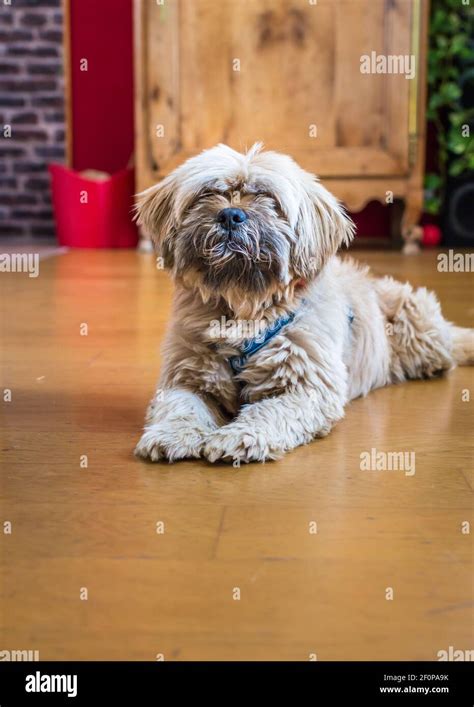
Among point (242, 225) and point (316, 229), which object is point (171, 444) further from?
point (316, 229)

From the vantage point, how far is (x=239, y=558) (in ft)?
4.57

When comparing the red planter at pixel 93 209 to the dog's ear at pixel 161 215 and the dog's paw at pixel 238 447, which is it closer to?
the dog's ear at pixel 161 215

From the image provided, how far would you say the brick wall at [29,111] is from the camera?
6.04 m

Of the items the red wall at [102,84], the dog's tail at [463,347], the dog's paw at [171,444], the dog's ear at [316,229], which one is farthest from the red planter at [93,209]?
the dog's paw at [171,444]

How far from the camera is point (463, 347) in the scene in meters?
2.83

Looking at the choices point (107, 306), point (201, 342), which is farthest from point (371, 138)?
point (201, 342)

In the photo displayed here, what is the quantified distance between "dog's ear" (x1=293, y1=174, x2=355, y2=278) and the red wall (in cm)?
431

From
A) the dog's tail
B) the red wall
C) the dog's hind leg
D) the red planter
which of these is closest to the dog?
the dog's hind leg

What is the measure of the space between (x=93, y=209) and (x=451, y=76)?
2.34 meters

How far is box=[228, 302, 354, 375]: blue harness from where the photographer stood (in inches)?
80.1

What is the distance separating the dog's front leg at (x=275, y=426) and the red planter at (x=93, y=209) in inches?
154

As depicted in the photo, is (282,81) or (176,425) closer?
(176,425)

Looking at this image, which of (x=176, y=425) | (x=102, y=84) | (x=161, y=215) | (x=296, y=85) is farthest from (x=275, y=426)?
(x=102, y=84)

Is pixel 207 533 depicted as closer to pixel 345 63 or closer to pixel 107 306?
pixel 107 306
